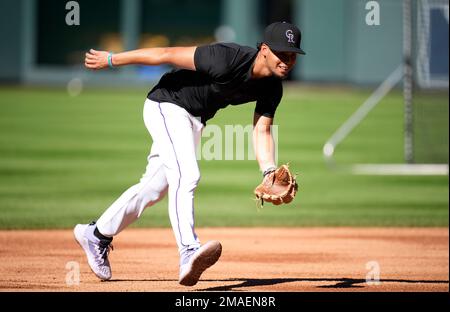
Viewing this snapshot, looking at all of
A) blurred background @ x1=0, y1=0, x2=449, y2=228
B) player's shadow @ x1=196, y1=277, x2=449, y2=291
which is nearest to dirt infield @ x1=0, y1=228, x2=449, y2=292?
player's shadow @ x1=196, y1=277, x2=449, y2=291

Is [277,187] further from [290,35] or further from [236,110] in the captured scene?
[236,110]

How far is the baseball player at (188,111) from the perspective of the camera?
6207mm

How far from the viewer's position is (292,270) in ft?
25.0

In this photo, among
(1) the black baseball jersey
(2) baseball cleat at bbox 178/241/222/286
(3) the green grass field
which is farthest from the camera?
(3) the green grass field

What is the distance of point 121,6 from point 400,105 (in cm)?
1183

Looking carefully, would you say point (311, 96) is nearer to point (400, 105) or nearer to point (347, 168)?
point (400, 105)

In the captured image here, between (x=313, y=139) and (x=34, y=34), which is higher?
(x=34, y=34)

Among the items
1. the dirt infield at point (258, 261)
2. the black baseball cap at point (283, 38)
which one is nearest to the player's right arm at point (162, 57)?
the black baseball cap at point (283, 38)

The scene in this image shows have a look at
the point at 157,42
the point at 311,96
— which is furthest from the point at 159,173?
the point at 157,42

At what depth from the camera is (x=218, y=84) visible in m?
6.37

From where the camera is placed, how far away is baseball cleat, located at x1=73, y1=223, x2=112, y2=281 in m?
6.73

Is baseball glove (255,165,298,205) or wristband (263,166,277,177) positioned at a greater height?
wristband (263,166,277,177)

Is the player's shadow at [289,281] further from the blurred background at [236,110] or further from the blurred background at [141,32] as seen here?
the blurred background at [141,32]

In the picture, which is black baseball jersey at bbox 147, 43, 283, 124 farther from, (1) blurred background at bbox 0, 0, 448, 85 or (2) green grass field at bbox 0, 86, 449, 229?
(1) blurred background at bbox 0, 0, 448, 85
